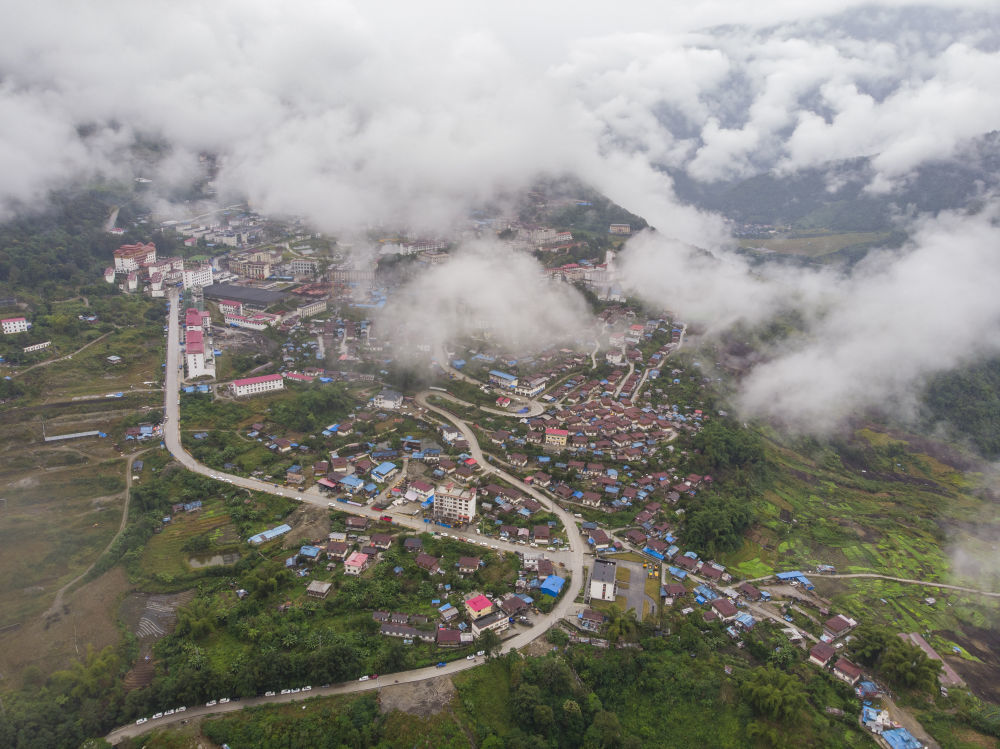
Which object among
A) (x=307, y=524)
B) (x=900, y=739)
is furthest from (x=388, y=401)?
(x=900, y=739)

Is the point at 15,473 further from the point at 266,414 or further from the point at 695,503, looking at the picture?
the point at 695,503

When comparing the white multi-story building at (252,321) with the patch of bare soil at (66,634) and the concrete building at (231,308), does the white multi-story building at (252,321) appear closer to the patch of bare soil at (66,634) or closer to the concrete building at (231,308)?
the concrete building at (231,308)

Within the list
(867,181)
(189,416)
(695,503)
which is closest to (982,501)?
(695,503)

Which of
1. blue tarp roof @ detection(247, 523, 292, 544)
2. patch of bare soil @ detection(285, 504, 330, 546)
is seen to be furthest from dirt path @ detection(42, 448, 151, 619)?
patch of bare soil @ detection(285, 504, 330, 546)

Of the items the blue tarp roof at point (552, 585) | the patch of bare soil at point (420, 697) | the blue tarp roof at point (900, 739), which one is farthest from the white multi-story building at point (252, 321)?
the blue tarp roof at point (900, 739)

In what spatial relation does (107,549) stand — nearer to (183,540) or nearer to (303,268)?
(183,540)

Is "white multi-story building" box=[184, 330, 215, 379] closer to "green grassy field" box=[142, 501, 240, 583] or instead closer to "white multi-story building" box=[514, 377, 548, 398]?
"green grassy field" box=[142, 501, 240, 583]
